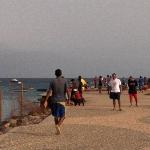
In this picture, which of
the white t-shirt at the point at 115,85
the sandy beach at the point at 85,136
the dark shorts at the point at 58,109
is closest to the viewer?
the sandy beach at the point at 85,136

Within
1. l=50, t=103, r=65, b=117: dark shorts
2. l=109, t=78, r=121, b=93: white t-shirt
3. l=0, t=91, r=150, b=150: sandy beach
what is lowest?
l=0, t=91, r=150, b=150: sandy beach

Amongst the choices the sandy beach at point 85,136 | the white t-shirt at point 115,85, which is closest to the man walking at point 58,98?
the sandy beach at point 85,136

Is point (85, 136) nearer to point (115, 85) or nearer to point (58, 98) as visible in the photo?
point (58, 98)

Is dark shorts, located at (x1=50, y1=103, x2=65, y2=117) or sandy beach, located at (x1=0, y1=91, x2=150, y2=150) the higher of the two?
dark shorts, located at (x1=50, y1=103, x2=65, y2=117)

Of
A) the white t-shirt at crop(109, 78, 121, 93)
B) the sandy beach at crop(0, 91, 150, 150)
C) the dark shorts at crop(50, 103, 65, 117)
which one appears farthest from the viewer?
the white t-shirt at crop(109, 78, 121, 93)

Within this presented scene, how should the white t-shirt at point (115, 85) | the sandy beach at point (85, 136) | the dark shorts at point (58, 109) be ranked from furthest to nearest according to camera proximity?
1. the white t-shirt at point (115, 85)
2. the dark shorts at point (58, 109)
3. the sandy beach at point (85, 136)

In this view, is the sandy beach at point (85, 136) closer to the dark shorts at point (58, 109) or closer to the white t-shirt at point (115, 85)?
the dark shorts at point (58, 109)

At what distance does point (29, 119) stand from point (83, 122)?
367 cm

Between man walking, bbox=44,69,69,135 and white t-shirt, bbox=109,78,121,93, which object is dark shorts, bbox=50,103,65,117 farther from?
white t-shirt, bbox=109,78,121,93

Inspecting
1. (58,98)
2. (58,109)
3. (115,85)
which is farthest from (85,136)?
(115,85)

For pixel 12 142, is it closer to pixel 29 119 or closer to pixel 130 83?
pixel 29 119

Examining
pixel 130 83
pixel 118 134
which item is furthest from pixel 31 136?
pixel 130 83

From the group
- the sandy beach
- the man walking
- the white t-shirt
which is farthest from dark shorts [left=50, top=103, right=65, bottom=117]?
the white t-shirt

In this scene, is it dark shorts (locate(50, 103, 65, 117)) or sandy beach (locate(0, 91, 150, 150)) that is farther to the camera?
dark shorts (locate(50, 103, 65, 117))
